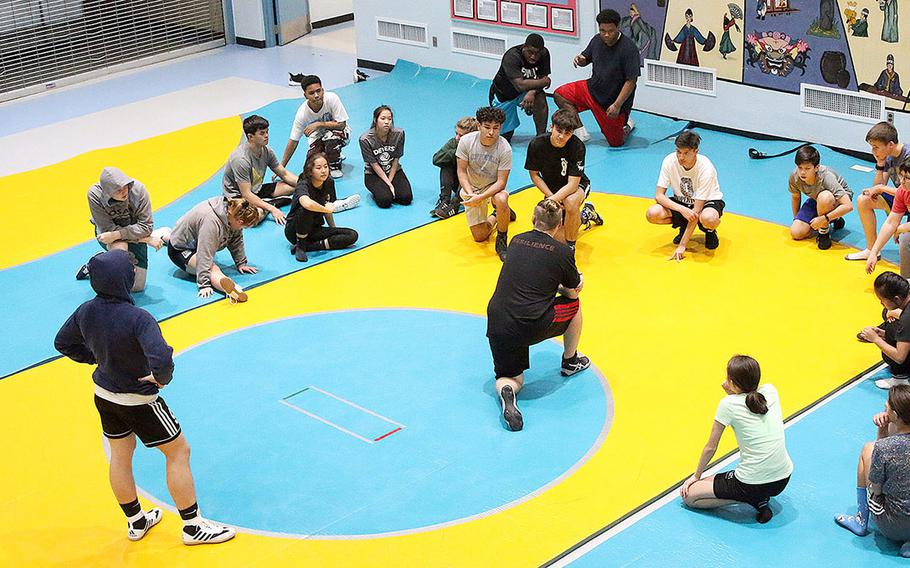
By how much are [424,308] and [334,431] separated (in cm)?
213

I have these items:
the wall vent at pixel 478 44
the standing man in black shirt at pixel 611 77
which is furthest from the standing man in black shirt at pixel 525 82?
the wall vent at pixel 478 44

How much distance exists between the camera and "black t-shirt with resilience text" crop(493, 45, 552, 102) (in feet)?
46.0

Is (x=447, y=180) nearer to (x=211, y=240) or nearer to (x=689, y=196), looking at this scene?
(x=689, y=196)

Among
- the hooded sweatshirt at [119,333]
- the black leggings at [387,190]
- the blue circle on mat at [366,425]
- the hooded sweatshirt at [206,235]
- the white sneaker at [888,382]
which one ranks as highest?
the hooded sweatshirt at [119,333]

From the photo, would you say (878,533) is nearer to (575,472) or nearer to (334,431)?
(575,472)

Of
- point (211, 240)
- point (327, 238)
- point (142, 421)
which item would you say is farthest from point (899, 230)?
point (142, 421)

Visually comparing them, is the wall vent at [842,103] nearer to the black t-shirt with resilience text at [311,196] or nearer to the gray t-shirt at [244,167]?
the black t-shirt with resilience text at [311,196]

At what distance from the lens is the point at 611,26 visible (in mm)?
13406

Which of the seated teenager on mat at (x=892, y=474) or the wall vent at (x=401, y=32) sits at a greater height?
the wall vent at (x=401, y=32)

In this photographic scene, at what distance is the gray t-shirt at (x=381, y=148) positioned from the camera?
12281 mm

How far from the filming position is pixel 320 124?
42.5ft

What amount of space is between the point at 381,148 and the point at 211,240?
9.01 ft

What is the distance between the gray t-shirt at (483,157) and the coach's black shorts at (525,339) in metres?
2.79

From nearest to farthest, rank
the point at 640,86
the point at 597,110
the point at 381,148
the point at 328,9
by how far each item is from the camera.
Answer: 1. the point at 381,148
2. the point at 597,110
3. the point at 640,86
4. the point at 328,9
